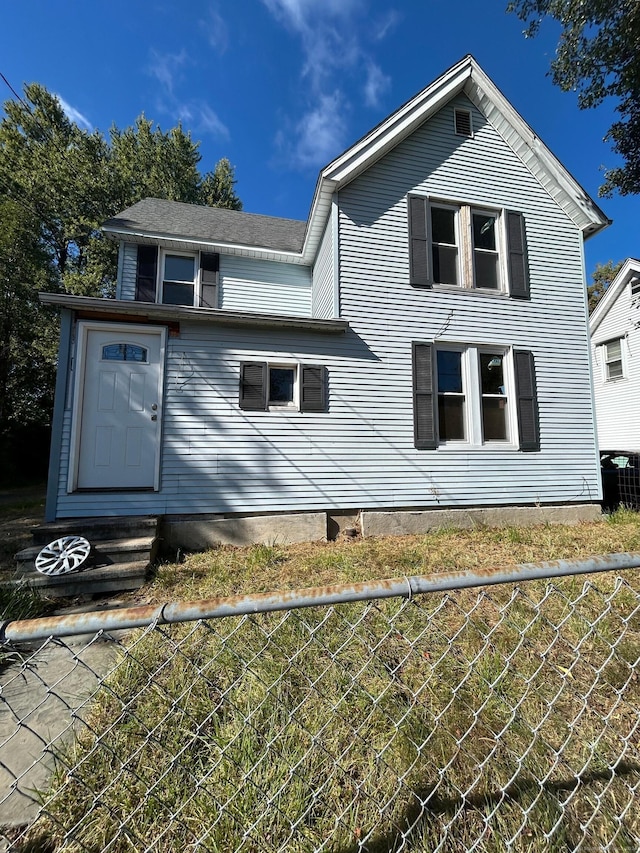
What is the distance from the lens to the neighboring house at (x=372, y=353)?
534cm

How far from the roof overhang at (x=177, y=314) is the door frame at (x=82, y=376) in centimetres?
14

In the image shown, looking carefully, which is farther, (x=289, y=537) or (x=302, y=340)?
(x=302, y=340)

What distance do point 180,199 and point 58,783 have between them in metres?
21.3

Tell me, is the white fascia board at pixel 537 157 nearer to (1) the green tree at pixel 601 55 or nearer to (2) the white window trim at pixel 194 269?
(1) the green tree at pixel 601 55

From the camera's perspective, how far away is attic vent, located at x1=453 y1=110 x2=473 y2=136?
7.26 meters

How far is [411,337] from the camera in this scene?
259 inches

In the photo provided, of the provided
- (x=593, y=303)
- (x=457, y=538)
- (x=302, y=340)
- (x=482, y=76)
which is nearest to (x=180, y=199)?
(x=482, y=76)

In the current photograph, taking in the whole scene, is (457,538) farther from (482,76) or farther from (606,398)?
(606,398)

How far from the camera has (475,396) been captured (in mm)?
6648

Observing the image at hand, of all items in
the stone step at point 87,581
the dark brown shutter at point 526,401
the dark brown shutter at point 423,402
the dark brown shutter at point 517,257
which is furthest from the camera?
the dark brown shutter at point 517,257

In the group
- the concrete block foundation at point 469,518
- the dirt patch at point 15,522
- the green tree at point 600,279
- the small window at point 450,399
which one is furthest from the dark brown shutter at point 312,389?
the green tree at point 600,279

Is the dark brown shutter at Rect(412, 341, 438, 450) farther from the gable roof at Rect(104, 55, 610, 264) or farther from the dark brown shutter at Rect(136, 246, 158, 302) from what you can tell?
the dark brown shutter at Rect(136, 246, 158, 302)

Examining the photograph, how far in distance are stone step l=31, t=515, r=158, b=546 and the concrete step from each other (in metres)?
0.09

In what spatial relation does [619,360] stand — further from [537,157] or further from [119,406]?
[119,406]
